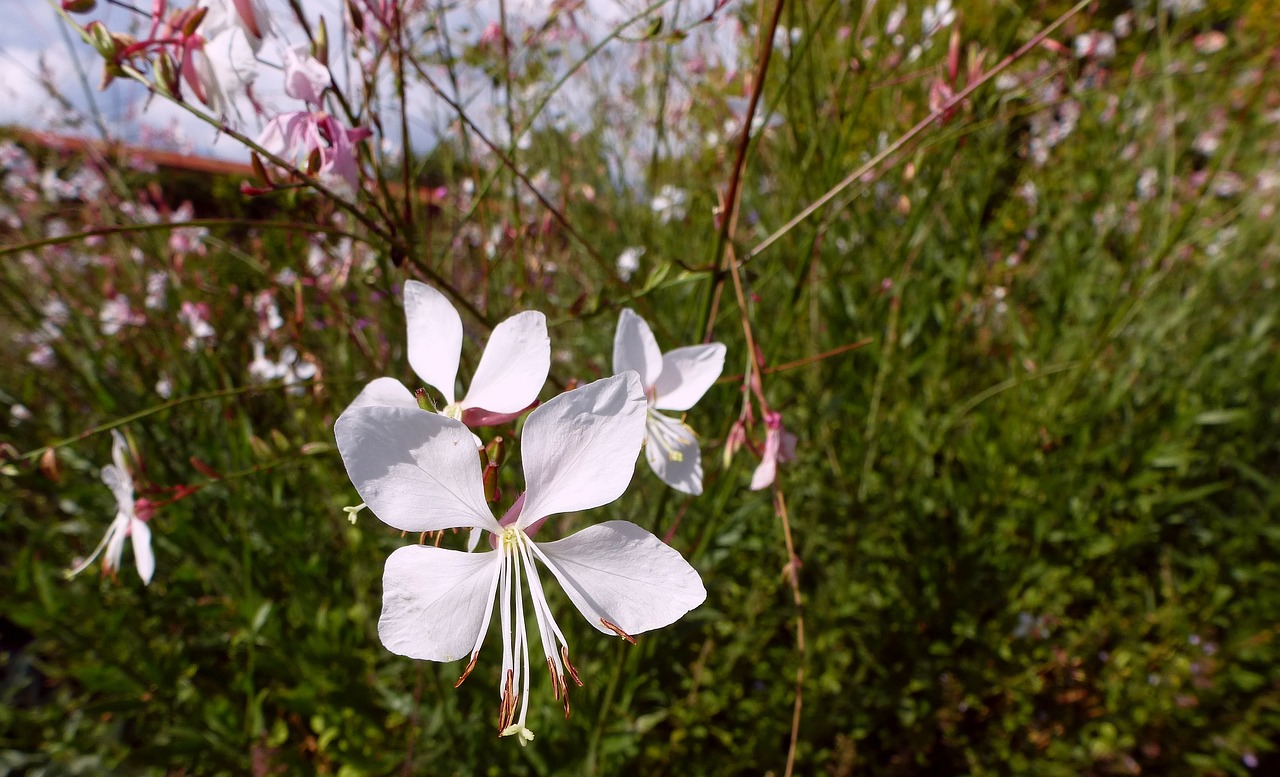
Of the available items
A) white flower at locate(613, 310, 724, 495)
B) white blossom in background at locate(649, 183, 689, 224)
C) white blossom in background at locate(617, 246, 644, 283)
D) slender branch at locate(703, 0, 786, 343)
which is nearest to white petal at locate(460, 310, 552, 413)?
white flower at locate(613, 310, 724, 495)

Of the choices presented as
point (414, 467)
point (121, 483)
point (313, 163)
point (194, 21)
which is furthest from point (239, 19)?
point (121, 483)

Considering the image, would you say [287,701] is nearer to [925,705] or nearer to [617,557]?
[617,557]

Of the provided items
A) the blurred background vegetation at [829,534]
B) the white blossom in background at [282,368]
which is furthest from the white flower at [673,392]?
the white blossom in background at [282,368]

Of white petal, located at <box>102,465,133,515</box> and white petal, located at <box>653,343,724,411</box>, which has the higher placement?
white petal, located at <box>102,465,133,515</box>

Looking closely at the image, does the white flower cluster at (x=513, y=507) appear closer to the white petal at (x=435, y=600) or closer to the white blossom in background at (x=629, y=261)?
the white petal at (x=435, y=600)

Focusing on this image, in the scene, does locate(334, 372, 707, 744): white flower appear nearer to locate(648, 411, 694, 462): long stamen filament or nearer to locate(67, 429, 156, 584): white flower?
locate(648, 411, 694, 462): long stamen filament

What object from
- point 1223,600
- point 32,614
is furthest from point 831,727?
point 32,614

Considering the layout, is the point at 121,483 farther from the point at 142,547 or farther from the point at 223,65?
the point at 223,65
